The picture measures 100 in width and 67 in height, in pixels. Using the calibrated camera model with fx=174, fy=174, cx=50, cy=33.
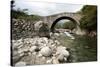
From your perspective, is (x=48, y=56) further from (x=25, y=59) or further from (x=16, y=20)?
(x=16, y=20)

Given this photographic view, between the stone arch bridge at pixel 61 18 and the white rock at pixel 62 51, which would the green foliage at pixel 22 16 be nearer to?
the stone arch bridge at pixel 61 18

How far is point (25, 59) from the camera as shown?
214 cm

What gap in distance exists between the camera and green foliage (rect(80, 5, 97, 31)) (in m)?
2.42

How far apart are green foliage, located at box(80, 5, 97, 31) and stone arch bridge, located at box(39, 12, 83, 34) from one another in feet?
0.24

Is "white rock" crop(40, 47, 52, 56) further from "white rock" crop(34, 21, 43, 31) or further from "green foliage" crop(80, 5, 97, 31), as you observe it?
"green foliage" crop(80, 5, 97, 31)

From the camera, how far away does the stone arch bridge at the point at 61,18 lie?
2258 mm

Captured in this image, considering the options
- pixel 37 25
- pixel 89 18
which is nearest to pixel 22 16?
pixel 37 25

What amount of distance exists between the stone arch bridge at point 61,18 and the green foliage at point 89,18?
0.24 feet

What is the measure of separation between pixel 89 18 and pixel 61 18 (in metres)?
0.42

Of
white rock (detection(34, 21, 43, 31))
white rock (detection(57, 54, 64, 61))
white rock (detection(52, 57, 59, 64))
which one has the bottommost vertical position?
white rock (detection(52, 57, 59, 64))

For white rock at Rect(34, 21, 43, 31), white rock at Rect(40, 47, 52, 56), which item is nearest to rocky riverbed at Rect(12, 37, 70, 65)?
white rock at Rect(40, 47, 52, 56)

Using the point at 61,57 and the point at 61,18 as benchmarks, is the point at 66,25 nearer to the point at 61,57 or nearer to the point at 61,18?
the point at 61,18

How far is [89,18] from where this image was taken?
8.02 feet

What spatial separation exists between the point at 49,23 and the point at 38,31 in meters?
0.18
